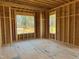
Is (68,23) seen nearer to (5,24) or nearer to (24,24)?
(24,24)

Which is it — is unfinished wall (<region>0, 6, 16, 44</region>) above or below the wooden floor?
above

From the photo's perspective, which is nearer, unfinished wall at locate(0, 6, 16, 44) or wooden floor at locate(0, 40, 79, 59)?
wooden floor at locate(0, 40, 79, 59)

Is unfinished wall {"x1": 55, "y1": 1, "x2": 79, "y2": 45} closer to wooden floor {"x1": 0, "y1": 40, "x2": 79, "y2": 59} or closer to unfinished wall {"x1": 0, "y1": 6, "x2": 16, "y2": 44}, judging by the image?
wooden floor {"x1": 0, "y1": 40, "x2": 79, "y2": 59}

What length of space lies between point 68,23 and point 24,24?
4.34 metres

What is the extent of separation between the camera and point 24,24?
8.59 meters

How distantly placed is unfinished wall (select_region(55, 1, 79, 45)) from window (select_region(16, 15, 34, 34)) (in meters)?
2.94

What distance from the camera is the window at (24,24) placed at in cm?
832

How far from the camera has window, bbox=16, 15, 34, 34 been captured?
8.32 meters

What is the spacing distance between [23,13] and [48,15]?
2759 mm

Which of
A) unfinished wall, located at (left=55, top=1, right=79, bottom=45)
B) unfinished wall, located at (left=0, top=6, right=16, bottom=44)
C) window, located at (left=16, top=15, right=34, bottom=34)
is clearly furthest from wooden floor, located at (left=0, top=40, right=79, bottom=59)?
window, located at (left=16, top=15, right=34, bottom=34)

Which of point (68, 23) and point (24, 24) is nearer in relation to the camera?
point (68, 23)

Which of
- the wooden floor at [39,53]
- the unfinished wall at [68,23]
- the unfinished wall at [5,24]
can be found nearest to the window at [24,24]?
the unfinished wall at [5,24]

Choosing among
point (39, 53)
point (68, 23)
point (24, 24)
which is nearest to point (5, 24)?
point (24, 24)

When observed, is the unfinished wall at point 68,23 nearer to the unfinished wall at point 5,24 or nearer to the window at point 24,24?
the window at point 24,24
